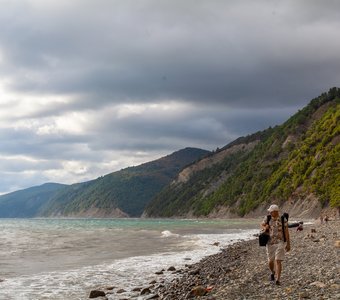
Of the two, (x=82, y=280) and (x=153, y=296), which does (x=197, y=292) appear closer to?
(x=153, y=296)

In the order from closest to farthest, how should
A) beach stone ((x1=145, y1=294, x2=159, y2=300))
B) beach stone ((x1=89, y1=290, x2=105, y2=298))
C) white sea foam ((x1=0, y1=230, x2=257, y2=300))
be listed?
beach stone ((x1=145, y1=294, x2=159, y2=300)), beach stone ((x1=89, y1=290, x2=105, y2=298)), white sea foam ((x1=0, y1=230, x2=257, y2=300))

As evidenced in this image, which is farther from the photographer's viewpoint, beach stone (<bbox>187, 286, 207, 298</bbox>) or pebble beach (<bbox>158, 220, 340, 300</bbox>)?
beach stone (<bbox>187, 286, 207, 298</bbox>)

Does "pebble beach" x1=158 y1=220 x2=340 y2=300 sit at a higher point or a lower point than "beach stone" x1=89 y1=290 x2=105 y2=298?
higher

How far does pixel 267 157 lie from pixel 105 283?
16252cm

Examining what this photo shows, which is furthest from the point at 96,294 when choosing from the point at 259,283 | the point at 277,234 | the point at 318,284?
the point at 318,284

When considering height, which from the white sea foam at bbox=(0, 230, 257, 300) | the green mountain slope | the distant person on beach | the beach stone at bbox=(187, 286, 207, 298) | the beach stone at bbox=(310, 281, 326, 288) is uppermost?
the green mountain slope

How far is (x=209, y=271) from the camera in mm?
22594

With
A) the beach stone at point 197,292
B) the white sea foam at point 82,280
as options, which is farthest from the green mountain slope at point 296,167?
the beach stone at point 197,292

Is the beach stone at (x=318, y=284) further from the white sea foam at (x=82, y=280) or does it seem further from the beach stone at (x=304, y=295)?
the white sea foam at (x=82, y=280)

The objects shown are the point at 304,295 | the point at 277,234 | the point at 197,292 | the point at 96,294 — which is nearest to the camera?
the point at 304,295

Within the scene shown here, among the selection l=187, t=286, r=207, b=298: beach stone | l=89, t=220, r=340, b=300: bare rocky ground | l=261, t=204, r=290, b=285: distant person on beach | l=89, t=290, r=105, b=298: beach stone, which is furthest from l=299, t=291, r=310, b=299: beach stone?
l=89, t=290, r=105, b=298: beach stone

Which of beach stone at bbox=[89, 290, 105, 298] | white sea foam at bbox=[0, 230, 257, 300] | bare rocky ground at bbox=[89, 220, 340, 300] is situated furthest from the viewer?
white sea foam at bbox=[0, 230, 257, 300]

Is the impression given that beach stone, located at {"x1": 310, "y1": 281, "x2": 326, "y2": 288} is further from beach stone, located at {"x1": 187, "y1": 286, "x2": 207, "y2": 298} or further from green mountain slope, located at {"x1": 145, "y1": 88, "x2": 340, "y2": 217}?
green mountain slope, located at {"x1": 145, "y1": 88, "x2": 340, "y2": 217}

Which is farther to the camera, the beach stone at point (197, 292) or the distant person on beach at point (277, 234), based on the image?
the beach stone at point (197, 292)
